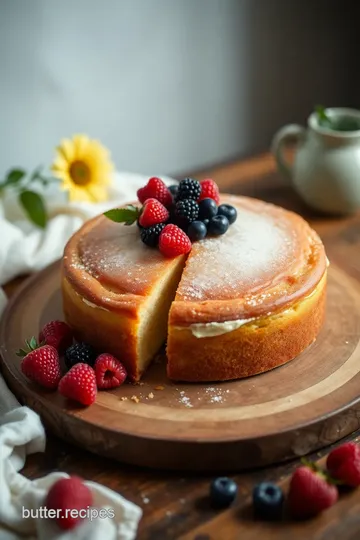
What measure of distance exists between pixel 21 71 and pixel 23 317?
1221 millimetres

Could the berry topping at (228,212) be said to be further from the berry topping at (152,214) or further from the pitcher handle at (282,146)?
the pitcher handle at (282,146)

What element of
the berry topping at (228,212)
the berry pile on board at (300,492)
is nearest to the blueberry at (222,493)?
the berry pile on board at (300,492)

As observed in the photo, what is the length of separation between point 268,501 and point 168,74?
8.02 feet

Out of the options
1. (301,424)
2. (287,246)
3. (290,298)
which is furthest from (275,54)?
(301,424)

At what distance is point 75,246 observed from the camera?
8.10ft

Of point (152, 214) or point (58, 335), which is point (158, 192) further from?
point (58, 335)

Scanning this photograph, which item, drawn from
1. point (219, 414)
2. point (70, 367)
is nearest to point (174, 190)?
point (70, 367)

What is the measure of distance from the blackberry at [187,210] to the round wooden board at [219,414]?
0.47 meters

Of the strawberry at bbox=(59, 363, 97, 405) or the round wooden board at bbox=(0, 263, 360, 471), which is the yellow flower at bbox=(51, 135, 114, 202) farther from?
the strawberry at bbox=(59, 363, 97, 405)

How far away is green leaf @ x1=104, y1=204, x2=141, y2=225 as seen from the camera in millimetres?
2396

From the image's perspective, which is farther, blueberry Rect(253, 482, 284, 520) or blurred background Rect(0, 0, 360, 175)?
blurred background Rect(0, 0, 360, 175)

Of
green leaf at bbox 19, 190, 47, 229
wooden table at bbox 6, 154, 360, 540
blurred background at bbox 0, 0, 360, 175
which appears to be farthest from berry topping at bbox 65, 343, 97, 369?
blurred background at bbox 0, 0, 360, 175

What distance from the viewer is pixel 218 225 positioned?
2.35m

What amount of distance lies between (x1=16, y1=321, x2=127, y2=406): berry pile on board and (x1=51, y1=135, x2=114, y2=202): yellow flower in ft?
3.06
